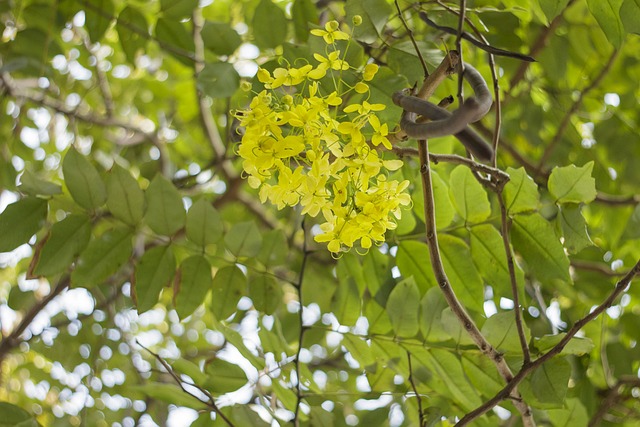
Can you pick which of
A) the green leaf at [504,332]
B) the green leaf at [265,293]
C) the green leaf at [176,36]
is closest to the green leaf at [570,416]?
the green leaf at [504,332]

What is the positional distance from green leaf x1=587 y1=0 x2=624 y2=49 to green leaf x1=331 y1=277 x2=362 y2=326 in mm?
421

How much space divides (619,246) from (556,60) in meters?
0.36

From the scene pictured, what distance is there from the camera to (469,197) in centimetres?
83

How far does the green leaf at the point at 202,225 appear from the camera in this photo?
0.90 m

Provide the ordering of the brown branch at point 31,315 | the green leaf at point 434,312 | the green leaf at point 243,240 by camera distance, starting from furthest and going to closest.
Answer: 1. the brown branch at point 31,315
2. the green leaf at point 243,240
3. the green leaf at point 434,312

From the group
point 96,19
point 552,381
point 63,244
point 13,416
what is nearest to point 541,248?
point 552,381

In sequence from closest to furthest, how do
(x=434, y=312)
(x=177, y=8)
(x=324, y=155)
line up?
1. (x=324, y=155)
2. (x=434, y=312)
3. (x=177, y=8)

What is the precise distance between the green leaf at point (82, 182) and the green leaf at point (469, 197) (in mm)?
431

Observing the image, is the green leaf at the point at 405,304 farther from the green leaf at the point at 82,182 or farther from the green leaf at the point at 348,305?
the green leaf at the point at 82,182

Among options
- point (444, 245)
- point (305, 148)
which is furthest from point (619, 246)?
point (305, 148)

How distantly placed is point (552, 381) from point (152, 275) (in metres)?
0.48

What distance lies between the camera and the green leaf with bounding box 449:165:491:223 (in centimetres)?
82

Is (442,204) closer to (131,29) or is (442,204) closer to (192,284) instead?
(192,284)

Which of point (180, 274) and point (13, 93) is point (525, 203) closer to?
point (180, 274)
